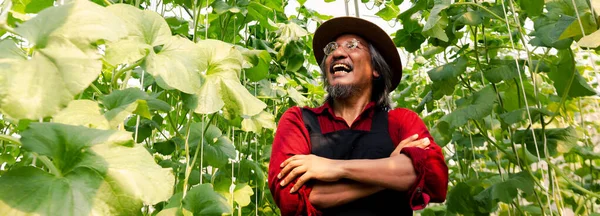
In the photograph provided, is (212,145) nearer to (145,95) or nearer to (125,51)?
(145,95)

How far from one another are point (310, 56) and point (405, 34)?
95 centimetres

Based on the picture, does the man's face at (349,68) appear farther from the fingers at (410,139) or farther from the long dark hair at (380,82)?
the fingers at (410,139)

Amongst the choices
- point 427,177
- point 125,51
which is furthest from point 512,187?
point 125,51

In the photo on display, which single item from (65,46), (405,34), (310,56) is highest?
(65,46)

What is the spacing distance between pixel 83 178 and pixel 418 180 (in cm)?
70

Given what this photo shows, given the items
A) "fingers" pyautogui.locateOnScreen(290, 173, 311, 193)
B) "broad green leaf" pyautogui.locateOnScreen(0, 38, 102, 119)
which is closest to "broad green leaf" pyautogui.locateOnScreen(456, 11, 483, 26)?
"fingers" pyautogui.locateOnScreen(290, 173, 311, 193)

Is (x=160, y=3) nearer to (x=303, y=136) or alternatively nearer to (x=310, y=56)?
(x=303, y=136)

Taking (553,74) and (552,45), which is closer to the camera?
(552,45)

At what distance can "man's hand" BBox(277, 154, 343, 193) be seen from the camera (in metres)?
1.05

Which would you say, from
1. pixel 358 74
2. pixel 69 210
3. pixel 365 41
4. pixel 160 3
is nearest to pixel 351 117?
pixel 358 74

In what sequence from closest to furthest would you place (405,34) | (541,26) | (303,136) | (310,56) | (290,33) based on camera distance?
1. (303,136)
2. (541,26)
3. (405,34)
4. (290,33)
5. (310,56)

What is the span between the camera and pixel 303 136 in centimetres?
119

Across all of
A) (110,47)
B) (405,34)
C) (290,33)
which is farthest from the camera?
(290,33)

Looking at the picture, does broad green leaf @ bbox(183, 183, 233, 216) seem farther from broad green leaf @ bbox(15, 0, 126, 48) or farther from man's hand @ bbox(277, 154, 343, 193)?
broad green leaf @ bbox(15, 0, 126, 48)
